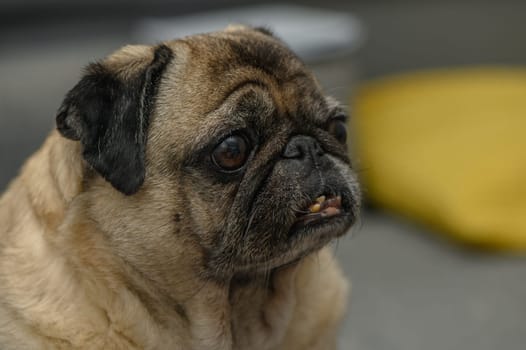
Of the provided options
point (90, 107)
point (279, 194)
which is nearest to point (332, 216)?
point (279, 194)

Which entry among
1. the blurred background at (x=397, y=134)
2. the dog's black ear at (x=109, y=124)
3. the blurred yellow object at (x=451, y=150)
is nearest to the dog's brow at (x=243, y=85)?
the dog's black ear at (x=109, y=124)

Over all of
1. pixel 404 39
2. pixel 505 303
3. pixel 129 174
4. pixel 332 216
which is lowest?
pixel 505 303

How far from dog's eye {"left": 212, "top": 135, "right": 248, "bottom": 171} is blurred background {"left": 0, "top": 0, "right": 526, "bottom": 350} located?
2.42 feet

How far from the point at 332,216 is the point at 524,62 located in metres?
2.67

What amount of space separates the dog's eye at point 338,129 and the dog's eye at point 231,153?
183 mm

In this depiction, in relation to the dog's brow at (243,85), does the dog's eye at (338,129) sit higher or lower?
lower

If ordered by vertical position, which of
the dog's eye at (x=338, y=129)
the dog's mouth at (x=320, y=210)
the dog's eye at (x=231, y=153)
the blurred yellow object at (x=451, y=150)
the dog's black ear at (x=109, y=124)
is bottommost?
the blurred yellow object at (x=451, y=150)

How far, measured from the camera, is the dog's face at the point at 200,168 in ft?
3.59

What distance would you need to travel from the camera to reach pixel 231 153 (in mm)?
1108

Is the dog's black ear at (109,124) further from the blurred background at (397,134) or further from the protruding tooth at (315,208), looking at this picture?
the blurred background at (397,134)

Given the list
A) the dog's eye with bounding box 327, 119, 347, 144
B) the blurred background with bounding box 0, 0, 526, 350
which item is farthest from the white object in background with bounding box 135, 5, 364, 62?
the dog's eye with bounding box 327, 119, 347, 144

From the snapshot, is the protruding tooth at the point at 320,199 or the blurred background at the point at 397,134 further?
the blurred background at the point at 397,134

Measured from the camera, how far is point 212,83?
44.9 inches

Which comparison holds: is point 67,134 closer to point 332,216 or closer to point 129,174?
point 129,174
